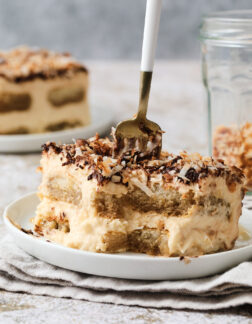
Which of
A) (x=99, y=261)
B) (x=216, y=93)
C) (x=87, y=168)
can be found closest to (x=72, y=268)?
(x=99, y=261)

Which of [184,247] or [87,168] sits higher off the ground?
[87,168]

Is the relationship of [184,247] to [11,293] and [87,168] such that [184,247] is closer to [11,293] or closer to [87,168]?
[87,168]

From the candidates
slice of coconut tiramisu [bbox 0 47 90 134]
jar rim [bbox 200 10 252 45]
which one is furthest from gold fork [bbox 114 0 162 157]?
slice of coconut tiramisu [bbox 0 47 90 134]

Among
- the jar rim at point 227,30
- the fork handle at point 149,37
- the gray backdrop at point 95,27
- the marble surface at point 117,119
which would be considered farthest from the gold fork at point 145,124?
the gray backdrop at point 95,27

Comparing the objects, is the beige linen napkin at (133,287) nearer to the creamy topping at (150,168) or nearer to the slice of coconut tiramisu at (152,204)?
the slice of coconut tiramisu at (152,204)

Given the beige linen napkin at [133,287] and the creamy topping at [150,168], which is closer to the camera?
the beige linen napkin at [133,287]

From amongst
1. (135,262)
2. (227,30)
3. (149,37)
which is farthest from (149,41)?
(227,30)

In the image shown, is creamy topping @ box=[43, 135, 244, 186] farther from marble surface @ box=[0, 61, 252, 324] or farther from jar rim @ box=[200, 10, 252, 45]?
jar rim @ box=[200, 10, 252, 45]
